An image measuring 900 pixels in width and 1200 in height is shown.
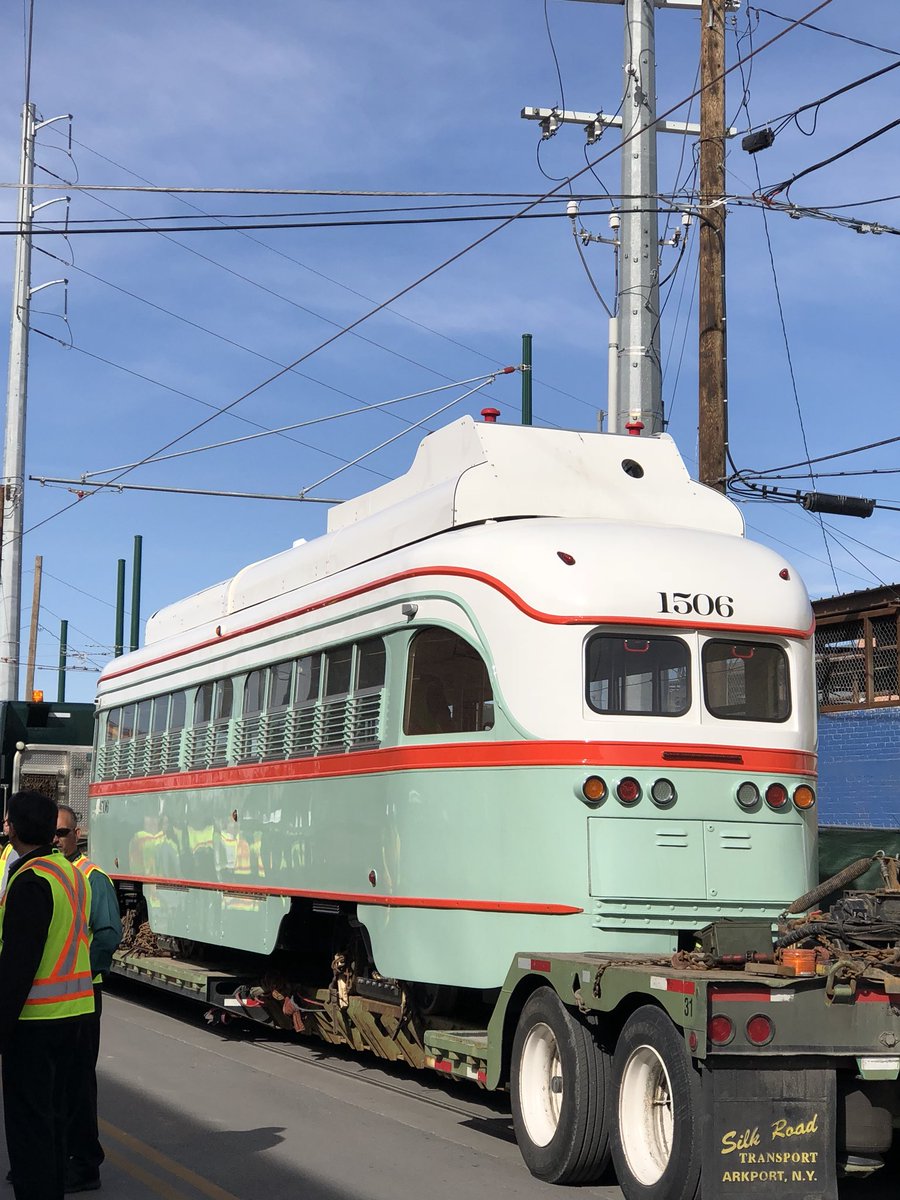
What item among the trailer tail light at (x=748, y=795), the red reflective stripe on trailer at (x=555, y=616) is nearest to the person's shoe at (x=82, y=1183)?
the red reflective stripe on trailer at (x=555, y=616)

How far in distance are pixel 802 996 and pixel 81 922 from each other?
3133 millimetres

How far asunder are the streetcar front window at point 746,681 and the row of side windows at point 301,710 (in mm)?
1290

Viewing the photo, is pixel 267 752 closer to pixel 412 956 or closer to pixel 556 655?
pixel 412 956

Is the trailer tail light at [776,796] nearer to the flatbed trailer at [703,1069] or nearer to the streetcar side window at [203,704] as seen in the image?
the flatbed trailer at [703,1069]

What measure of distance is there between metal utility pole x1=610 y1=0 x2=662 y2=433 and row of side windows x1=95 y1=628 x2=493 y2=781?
4.21 m

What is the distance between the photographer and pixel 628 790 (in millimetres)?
8906

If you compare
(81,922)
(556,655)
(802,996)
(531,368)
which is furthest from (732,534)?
(531,368)

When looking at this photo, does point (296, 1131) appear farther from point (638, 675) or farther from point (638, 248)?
point (638, 248)

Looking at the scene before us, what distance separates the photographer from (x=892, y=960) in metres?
7.57

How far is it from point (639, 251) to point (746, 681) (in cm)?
641

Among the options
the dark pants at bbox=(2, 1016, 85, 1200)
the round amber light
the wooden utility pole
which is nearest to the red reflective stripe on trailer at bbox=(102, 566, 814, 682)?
the round amber light

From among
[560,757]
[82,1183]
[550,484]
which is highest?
[550,484]

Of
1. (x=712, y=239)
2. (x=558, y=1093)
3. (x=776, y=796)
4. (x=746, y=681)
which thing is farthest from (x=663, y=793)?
(x=712, y=239)

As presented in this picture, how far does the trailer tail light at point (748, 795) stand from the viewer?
920 centimetres
